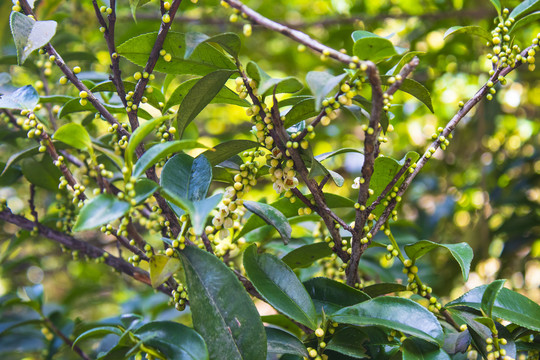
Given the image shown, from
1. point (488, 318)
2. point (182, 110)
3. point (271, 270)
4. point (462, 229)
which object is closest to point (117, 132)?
point (182, 110)

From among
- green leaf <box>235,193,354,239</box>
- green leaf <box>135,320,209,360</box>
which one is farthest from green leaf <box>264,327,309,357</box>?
green leaf <box>235,193,354,239</box>

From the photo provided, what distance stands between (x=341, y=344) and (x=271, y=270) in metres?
0.15

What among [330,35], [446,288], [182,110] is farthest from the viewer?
[330,35]

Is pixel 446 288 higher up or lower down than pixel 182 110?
lower down

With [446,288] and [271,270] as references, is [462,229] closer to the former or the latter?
[446,288]

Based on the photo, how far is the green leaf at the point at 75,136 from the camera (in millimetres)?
615

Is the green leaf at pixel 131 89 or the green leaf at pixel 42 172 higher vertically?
the green leaf at pixel 131 89

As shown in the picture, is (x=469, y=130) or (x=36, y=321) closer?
(x=36, y=321)

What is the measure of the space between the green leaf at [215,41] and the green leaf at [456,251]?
42 cm

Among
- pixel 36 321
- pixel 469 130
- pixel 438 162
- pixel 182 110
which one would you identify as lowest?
pixel 36 321

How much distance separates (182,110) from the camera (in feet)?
2.51

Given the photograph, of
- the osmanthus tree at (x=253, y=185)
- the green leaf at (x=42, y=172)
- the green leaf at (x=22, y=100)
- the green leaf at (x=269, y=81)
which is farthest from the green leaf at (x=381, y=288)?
the green leaf at (x=42, y=172)

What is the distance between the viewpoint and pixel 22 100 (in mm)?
788

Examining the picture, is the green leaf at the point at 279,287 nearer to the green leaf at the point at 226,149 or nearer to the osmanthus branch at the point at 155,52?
the green leaf at the point at 226,149
